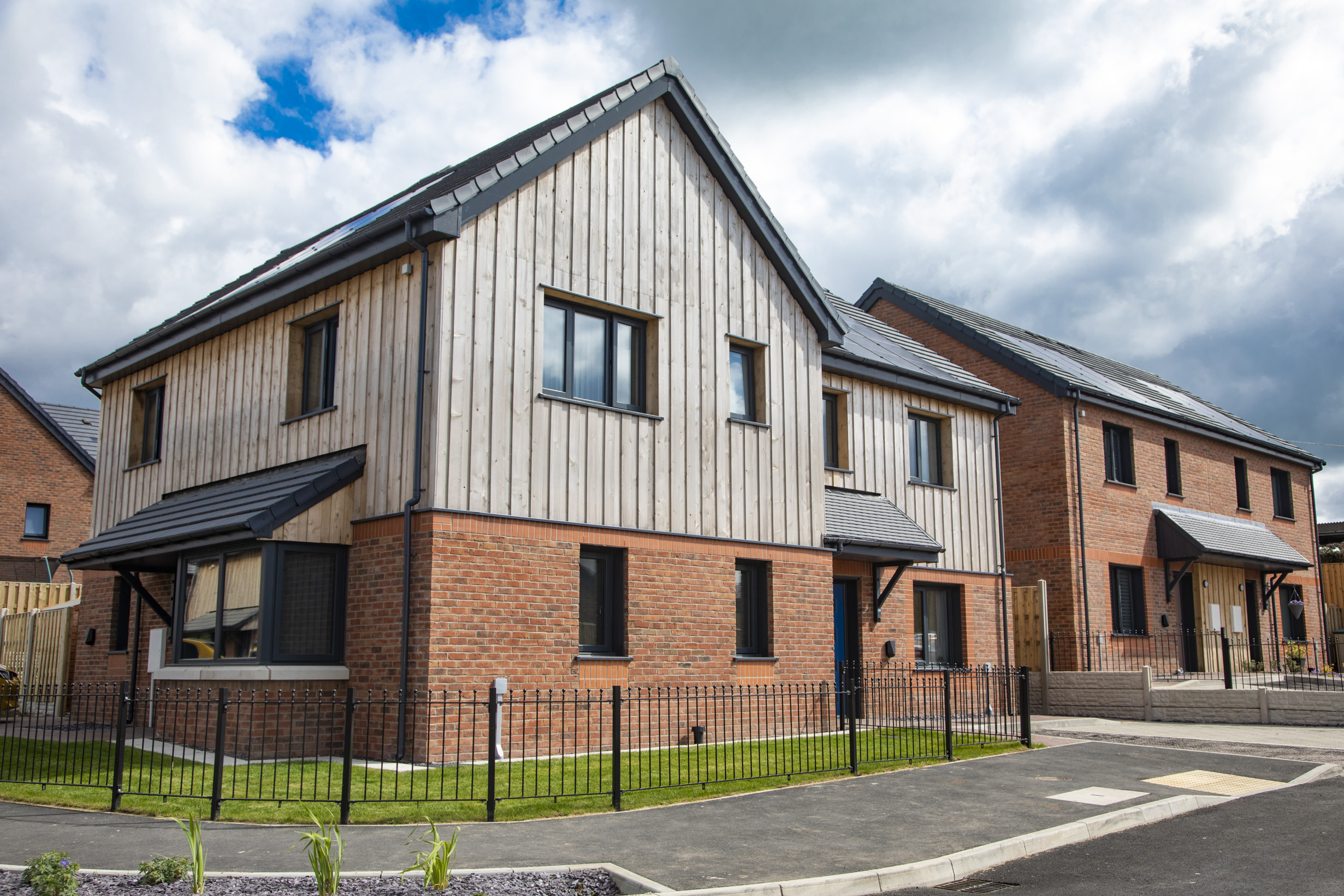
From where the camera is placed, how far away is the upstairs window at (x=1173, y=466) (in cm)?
2639

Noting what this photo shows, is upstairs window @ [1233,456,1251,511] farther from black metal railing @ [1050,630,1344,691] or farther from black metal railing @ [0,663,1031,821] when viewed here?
black metal railing @ [0,663,1031,821]

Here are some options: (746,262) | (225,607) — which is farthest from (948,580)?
(225,607)

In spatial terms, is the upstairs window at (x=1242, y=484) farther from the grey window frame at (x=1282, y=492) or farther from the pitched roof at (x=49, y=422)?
the pitched roof at (x=49, y=422)

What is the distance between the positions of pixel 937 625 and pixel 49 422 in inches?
1250

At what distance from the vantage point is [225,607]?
1257 cm

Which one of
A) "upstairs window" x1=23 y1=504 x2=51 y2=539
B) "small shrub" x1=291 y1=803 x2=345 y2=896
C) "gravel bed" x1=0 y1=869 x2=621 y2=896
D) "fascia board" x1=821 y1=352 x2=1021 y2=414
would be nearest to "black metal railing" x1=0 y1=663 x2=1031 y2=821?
"gravel bed" x1=0 y1=869 x2=621 y2=896

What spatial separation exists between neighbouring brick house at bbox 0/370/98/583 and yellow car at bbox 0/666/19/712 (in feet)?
63.2

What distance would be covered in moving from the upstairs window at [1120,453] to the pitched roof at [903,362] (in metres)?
4.44

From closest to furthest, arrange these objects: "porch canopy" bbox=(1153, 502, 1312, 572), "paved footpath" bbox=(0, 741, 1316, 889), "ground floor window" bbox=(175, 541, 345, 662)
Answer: "paved footpath" bbox=(0, 741, 1316, 889) < "ground floor window" bbox=(175, 541, 345, 662) < "porch canopy" bbox=(1153, 502, 1312, 572)

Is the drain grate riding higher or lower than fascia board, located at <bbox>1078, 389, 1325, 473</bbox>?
lower

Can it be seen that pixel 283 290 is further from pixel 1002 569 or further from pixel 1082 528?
pixel 1082 528

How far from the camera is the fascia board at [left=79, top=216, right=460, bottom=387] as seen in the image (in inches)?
485

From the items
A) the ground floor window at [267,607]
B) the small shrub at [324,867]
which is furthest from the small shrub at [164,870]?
the ground floor window at [267,607]

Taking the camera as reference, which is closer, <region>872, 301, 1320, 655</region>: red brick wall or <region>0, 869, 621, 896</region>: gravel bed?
<region>0, 869, 621, 896</region>: gravel bed
